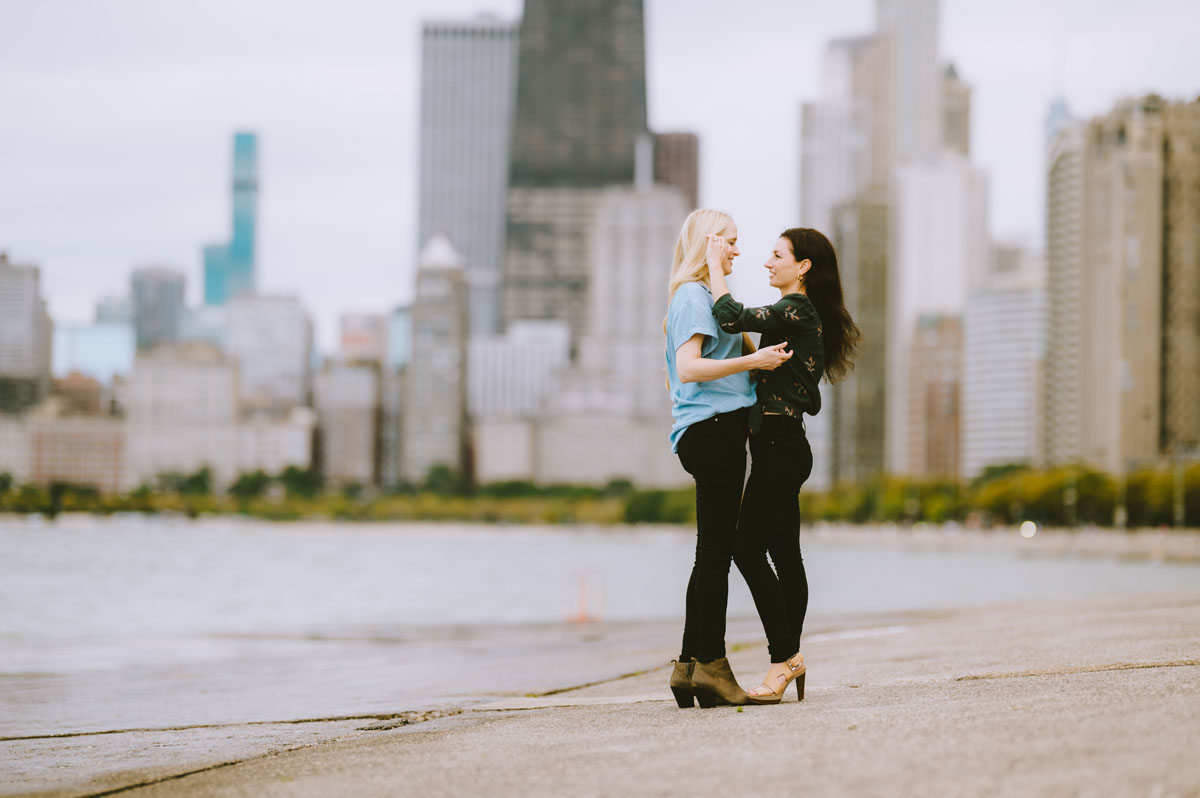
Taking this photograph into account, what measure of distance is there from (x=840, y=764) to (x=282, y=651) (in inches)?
559

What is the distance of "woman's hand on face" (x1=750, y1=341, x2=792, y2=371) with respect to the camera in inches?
274

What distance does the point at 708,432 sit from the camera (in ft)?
23.3

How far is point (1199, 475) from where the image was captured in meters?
Answer: 111

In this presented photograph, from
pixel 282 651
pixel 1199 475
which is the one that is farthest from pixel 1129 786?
pixel 1199 475

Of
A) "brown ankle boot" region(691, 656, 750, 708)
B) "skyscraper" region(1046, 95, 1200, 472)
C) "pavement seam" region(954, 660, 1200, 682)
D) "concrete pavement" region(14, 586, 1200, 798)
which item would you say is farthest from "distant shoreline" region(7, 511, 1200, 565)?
"brown ankle boot" region(691, 656, 750, 708)

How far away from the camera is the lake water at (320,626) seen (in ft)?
36.6

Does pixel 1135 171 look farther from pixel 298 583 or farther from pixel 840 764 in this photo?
pixel 840 764

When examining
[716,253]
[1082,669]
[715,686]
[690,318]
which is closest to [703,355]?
[690,318]

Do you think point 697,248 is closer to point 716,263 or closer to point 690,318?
point 716,263

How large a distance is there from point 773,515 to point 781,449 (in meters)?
0.34

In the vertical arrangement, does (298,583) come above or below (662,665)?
below

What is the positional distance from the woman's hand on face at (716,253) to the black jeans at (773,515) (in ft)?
2.58

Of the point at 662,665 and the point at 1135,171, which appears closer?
the point at 662,665

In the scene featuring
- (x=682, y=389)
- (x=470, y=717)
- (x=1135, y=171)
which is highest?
(x=1135, y=171)
